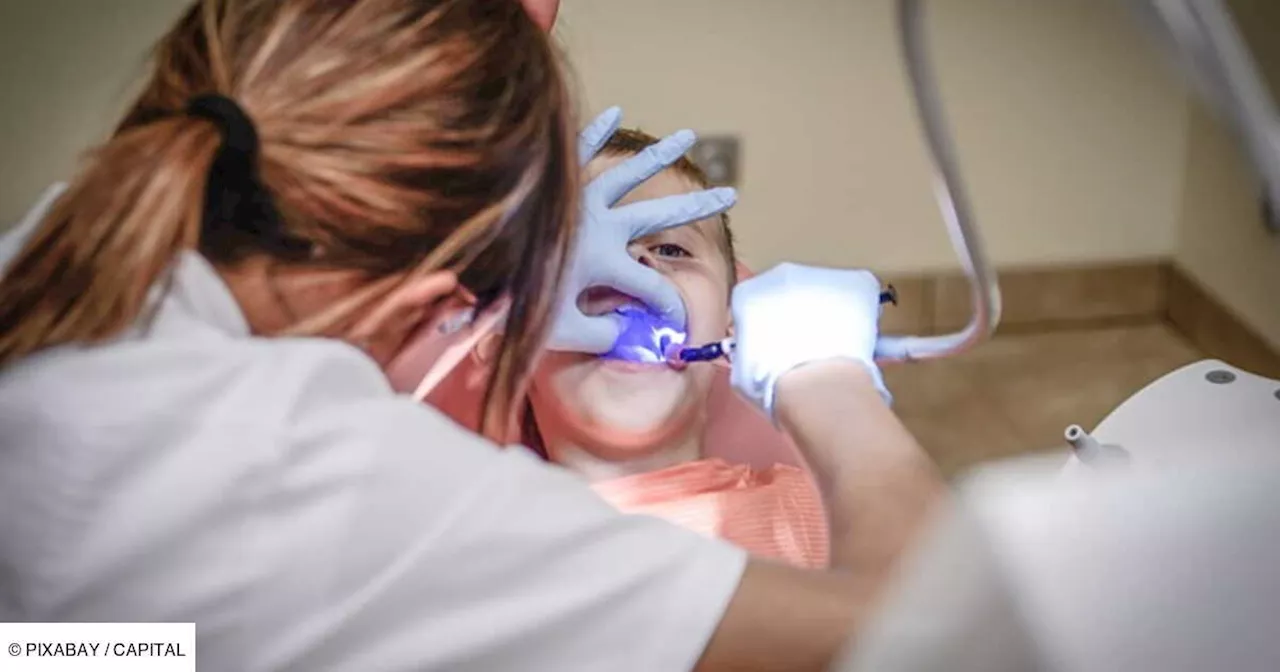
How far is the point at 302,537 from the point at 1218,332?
0.65 meters

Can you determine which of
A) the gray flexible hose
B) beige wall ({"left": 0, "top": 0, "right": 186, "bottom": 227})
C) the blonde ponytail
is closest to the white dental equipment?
the gray flexible hose

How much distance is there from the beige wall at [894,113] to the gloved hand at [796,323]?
0.10 feet

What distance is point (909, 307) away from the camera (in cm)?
100

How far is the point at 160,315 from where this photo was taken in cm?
82

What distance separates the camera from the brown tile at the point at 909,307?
997 millimetres

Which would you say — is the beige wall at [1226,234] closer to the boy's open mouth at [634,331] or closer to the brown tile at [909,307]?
the brown tile at [909,307]

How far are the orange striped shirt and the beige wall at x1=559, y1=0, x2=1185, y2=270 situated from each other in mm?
166

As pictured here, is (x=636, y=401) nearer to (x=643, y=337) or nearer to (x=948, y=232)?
(x=643, y=337)

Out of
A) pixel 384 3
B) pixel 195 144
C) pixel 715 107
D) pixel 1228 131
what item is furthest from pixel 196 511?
pixel 1228 131

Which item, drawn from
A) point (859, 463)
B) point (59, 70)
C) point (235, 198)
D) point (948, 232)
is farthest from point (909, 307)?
point (59, 70)

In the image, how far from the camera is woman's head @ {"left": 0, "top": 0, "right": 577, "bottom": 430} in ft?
2.73

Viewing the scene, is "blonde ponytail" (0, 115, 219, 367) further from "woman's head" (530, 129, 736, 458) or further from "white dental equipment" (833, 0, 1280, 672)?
"white dental equipment" (833, 0, 1280, 672)

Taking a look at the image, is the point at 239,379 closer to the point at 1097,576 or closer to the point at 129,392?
the point at 129,392

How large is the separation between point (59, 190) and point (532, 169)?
0.30 meters
